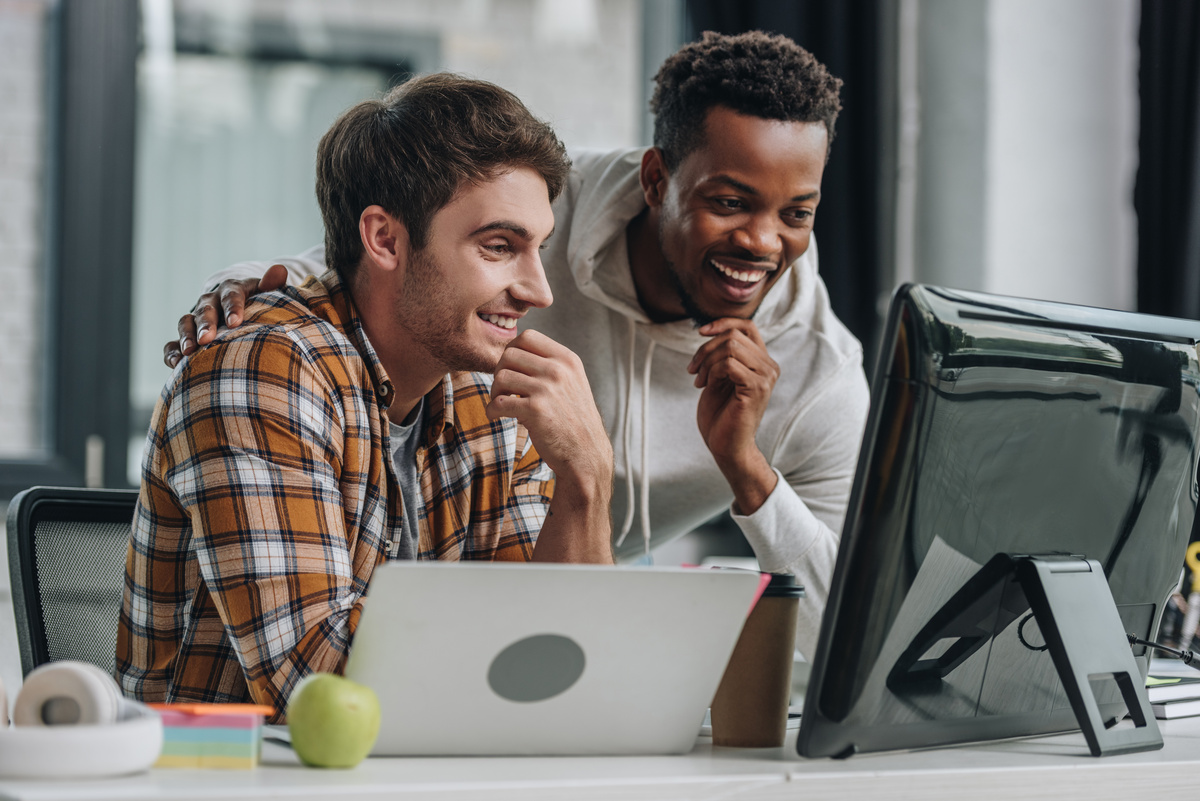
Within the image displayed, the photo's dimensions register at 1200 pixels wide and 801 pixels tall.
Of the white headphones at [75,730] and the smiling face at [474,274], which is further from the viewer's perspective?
the smiling face at [474,274]

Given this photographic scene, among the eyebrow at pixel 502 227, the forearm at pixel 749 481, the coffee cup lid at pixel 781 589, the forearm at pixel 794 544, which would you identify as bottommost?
the forearm at pixel 794 544

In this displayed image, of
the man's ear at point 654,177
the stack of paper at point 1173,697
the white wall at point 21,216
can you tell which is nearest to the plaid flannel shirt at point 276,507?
the man's ear at point 654,177

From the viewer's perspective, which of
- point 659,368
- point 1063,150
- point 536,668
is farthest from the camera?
point 1063,150

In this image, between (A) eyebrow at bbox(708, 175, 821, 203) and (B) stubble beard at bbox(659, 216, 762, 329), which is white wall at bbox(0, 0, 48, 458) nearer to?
(B) stubble beard at bbox(659, 216, 762, 329)

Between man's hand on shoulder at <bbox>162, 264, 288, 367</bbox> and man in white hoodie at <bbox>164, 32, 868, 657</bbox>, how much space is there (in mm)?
35

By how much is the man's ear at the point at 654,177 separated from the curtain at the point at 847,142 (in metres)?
1.32

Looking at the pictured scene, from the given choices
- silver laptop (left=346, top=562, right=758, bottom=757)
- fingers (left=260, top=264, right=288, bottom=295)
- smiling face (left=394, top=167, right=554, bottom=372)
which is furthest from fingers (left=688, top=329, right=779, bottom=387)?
silver laptop (left=346, top=562, right=758, bottom=757)

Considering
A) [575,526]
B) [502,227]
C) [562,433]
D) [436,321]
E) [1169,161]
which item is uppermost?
[1169,161]

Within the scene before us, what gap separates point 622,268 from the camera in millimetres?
1792

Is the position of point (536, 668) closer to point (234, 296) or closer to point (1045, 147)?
point (234, 296)

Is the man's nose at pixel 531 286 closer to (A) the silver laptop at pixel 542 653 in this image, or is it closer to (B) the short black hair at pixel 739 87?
(B) the short black hair at pixel 739 87

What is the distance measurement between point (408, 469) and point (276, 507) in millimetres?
314

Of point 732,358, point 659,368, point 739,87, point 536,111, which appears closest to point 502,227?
point 732,358

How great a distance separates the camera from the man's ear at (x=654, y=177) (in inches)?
68.2
